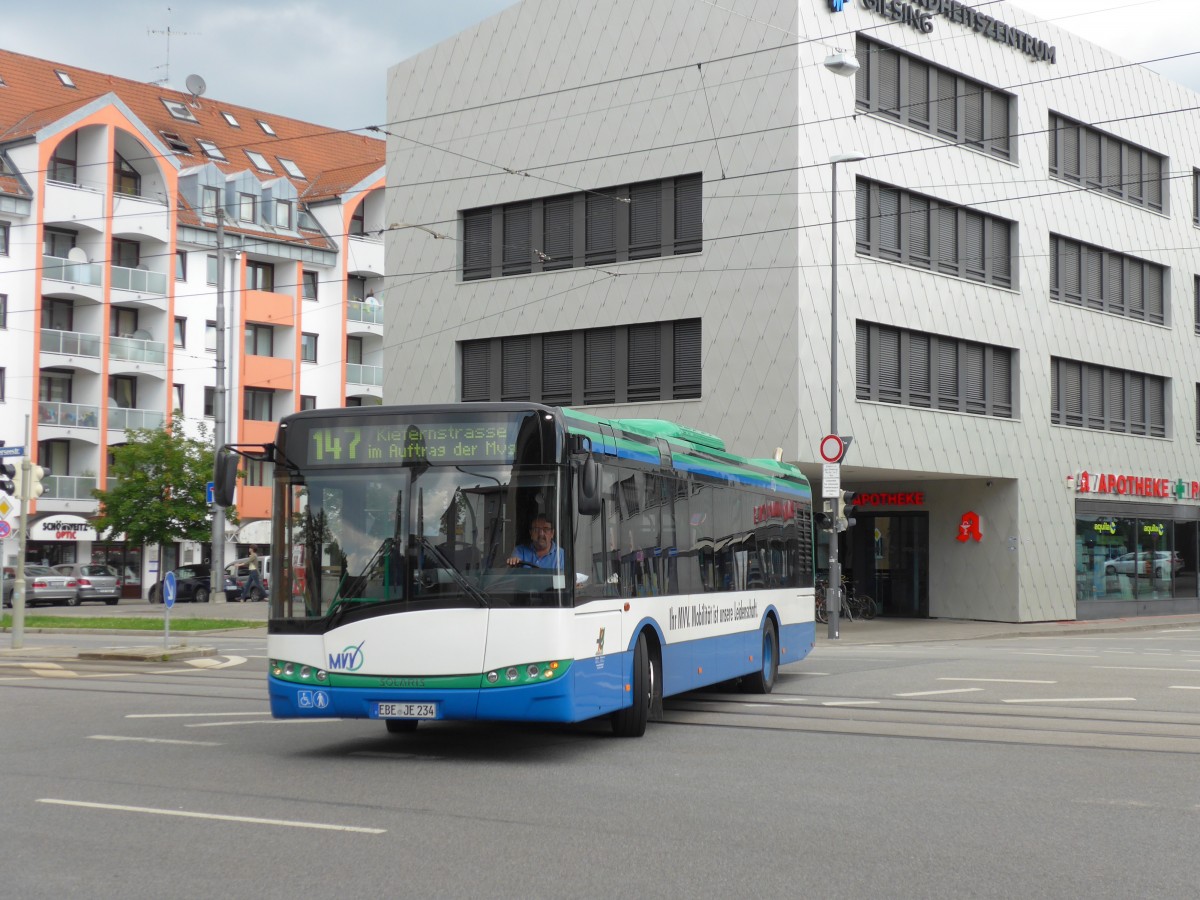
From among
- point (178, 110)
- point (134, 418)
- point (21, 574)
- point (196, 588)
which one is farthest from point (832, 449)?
point (178, 110)

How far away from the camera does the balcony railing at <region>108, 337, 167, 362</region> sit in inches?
2357

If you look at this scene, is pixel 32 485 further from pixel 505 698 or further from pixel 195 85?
pixel 195 85

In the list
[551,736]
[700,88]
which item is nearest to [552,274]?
[700,88]

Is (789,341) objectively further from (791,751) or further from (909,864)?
(909,864)

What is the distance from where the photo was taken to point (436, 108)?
131 ft

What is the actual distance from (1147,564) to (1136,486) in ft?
8.15

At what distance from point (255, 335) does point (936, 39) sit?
36.9 m

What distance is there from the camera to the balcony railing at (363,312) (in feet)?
227

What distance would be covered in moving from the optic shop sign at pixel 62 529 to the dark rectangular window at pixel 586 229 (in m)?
25.0

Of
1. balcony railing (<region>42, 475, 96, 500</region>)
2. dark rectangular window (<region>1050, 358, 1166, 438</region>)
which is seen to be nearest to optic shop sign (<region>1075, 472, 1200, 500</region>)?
dark rectangular window (<region>1050, 358, 1166, 438</region>)

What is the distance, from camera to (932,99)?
37.2 m

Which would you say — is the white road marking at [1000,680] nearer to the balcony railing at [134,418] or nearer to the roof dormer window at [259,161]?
the balcony railing at [134,418]

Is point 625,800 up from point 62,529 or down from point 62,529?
down

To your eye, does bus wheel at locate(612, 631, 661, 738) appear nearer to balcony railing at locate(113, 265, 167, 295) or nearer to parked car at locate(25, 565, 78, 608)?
parked car at locate(25, 565, 78, 608)
